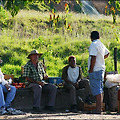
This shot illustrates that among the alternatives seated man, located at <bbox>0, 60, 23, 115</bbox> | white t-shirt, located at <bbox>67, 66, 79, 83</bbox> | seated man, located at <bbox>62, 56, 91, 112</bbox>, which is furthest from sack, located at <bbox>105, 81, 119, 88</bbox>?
seated man, located at <bbox>0, 60, 23, 115</bbox>

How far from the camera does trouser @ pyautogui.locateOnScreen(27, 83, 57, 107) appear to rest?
9.95 metres

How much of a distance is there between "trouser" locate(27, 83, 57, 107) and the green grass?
613cm

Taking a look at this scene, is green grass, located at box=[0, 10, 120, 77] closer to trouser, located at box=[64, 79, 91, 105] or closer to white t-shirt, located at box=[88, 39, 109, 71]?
trouser, located at box=[64, 79, 91, 105]

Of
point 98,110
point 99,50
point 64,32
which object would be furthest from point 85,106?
point 64,32

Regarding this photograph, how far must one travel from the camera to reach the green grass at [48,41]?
18250 mm

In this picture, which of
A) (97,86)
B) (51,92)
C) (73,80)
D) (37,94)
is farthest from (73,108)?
(97,86)

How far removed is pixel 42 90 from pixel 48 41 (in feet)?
36.9

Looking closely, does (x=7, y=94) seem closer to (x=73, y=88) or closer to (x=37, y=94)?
(x=37, y=94)

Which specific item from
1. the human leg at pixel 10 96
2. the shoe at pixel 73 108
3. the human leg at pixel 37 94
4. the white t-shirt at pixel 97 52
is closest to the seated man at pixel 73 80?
the shoe at pixel 73 108

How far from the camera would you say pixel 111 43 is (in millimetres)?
21797

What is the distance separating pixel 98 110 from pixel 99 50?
4.31 feet

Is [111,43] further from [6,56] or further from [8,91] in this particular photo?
[8,91]

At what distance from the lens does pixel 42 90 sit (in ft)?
33.8

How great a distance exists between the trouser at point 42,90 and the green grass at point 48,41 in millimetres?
6128
